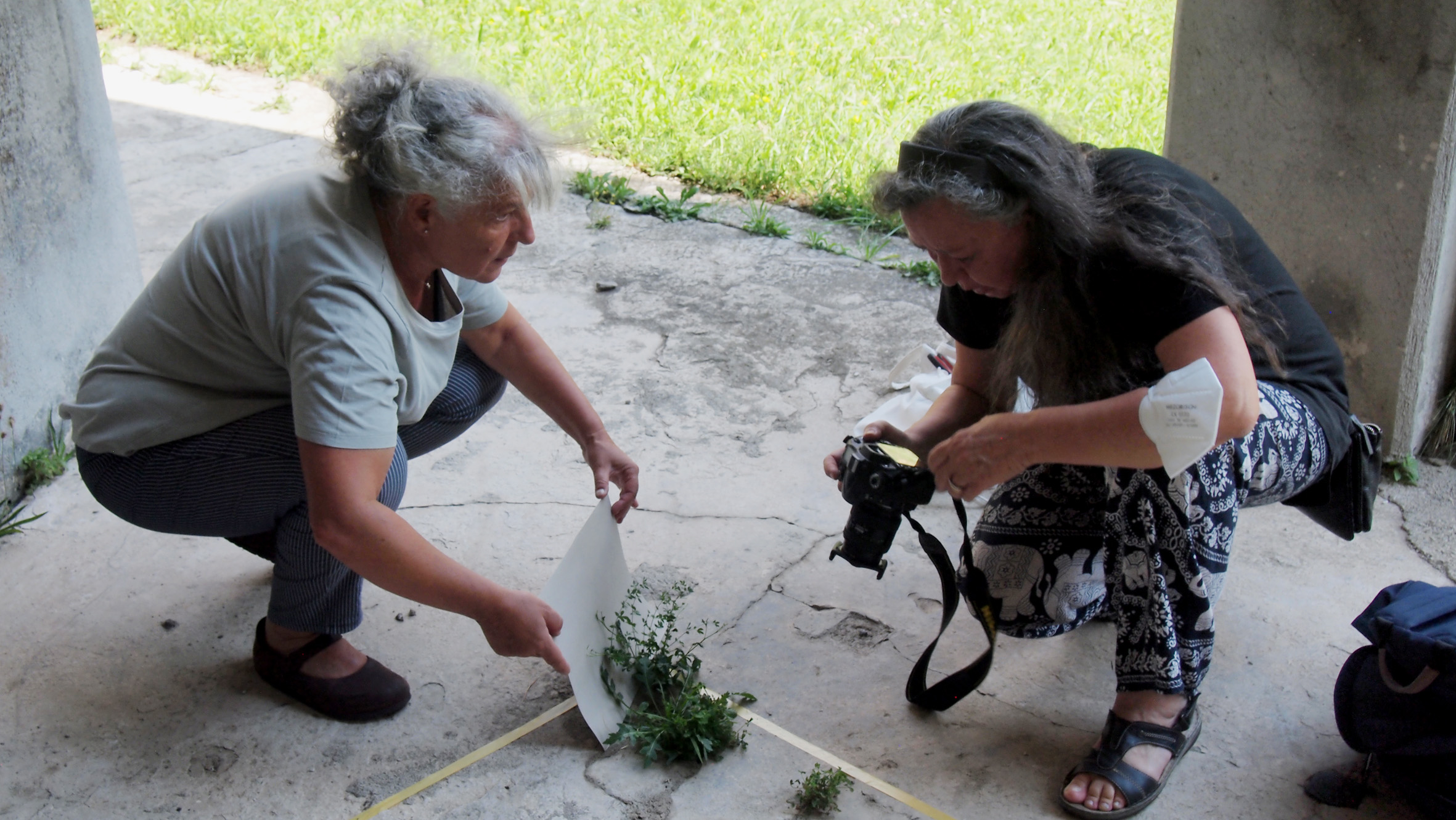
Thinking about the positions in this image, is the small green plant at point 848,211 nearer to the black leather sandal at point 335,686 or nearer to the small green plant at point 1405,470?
the small green plant at point 1405,470

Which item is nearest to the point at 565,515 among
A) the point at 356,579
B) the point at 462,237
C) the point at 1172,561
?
the point at 356,579

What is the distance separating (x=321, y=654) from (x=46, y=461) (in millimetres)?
1128

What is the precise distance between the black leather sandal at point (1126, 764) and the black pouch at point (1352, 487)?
44 centimetres

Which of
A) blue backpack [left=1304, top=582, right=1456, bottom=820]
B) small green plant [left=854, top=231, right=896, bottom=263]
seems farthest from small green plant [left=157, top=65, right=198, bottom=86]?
blue backpack [left=1304, top=582, right=1456, bottom=820]

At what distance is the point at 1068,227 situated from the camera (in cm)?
172

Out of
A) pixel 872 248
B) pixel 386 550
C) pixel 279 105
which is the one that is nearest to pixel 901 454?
pixel 386 550

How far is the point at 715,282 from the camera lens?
388cm

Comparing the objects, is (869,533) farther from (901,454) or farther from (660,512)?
(660,512)

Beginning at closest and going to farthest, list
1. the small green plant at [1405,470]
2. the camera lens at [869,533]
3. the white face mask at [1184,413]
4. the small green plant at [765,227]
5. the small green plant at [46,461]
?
the white face mask at [1184,413] < the camera lens at [869,533] < the small green plant at [46,461] < the small green plant at [1405,470] < the small green plant at [765,227]

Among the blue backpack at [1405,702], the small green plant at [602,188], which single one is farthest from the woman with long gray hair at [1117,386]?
the small green plant at [602,188]

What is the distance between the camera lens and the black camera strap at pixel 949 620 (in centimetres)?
203

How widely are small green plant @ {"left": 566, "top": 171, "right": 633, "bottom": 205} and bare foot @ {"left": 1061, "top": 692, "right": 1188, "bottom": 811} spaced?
3006 mm

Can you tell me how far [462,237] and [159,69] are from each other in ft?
15.4

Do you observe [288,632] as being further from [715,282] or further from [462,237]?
[715,282]
